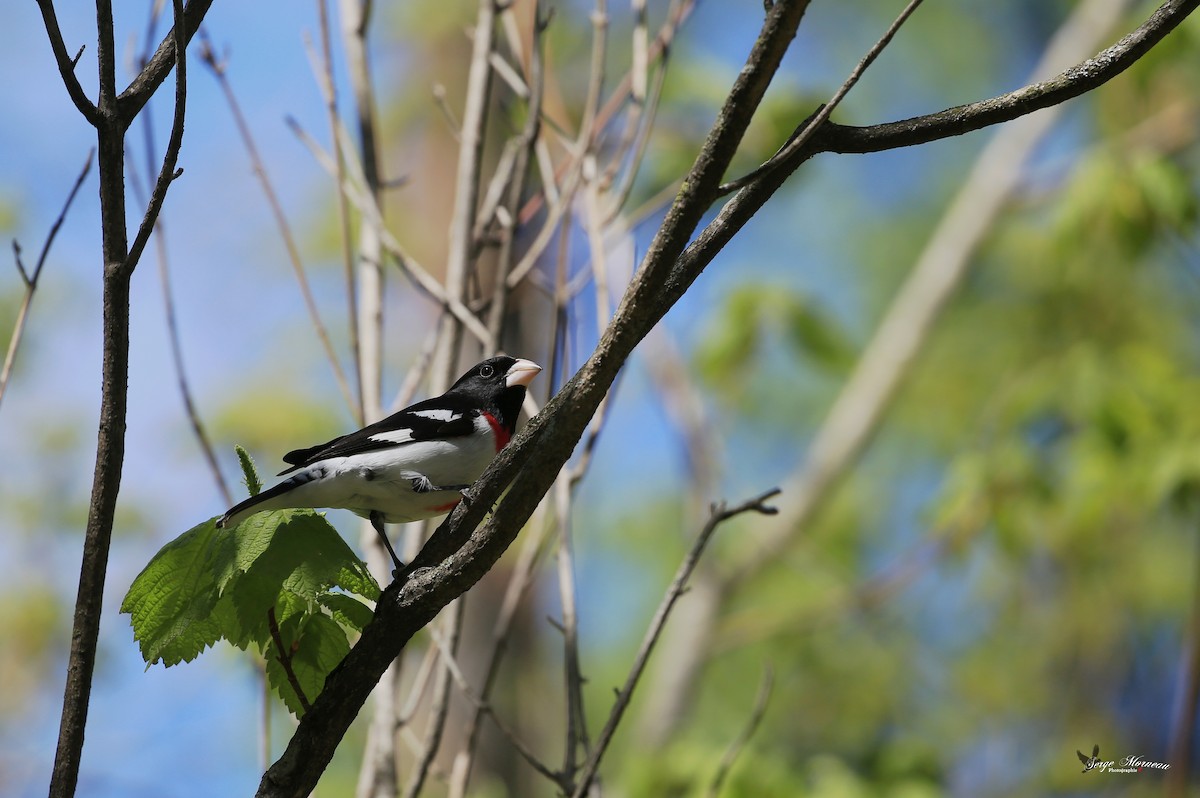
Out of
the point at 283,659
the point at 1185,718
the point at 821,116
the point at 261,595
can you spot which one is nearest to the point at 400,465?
the point at 283,659

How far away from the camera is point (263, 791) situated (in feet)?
6.64

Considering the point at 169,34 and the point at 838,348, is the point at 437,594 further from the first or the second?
the point at 838,348

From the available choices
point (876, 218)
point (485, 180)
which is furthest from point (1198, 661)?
point (876, 218)

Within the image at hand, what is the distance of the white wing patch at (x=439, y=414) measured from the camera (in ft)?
11.4

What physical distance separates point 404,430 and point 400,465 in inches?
4.7

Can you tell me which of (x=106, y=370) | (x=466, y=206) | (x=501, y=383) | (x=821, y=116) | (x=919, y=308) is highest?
(x=919, y=308)

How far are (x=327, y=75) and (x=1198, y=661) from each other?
4.19m

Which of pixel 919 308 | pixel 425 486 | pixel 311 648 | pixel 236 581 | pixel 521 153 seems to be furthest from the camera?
pixel 919 308

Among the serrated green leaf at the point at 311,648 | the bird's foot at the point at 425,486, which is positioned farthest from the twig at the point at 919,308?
the serrated green leaf at the point at 311,648

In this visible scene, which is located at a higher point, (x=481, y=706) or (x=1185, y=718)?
(x=1185, y=718)

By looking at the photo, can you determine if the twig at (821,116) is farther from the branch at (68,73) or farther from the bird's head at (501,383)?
the bird's head at (501,383)

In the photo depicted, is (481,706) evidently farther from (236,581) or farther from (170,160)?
(170,160)

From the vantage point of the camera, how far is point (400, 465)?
333 centimetres

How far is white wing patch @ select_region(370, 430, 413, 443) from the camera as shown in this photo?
128 inches
